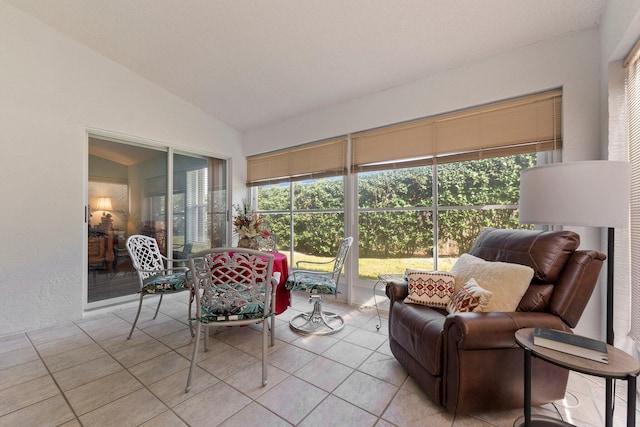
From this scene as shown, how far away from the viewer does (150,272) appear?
2.57 m

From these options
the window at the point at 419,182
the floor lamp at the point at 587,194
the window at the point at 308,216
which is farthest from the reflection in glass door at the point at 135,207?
the floor lamp at the point at 587,194

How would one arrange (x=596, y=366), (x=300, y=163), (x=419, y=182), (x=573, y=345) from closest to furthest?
(x=596, y=366) < (x=573, y=345) < (x=419, y=182) < (x=300, y=163)

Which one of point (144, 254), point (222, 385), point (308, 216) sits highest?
point (308, 216)

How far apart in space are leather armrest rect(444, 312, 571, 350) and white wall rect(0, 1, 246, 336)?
3.85 metres

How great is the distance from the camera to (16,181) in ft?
8.70

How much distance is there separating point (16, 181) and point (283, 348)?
3.12 metres

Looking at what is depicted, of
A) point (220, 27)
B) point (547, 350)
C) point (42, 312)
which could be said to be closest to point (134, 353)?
point (42, 312)

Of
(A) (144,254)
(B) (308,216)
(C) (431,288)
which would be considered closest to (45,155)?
(A) (144,254)

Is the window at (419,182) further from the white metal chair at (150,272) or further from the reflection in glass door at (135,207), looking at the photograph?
the white metal chair at (150,272)

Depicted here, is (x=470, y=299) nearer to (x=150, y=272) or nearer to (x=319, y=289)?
(x=319, y=289)

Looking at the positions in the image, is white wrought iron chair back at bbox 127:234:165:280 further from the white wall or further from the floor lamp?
the floor lamp

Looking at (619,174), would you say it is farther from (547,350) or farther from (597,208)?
(547,350)

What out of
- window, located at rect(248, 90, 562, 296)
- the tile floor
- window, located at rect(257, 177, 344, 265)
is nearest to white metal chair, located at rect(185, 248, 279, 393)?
the tile floor

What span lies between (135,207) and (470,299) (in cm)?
399
